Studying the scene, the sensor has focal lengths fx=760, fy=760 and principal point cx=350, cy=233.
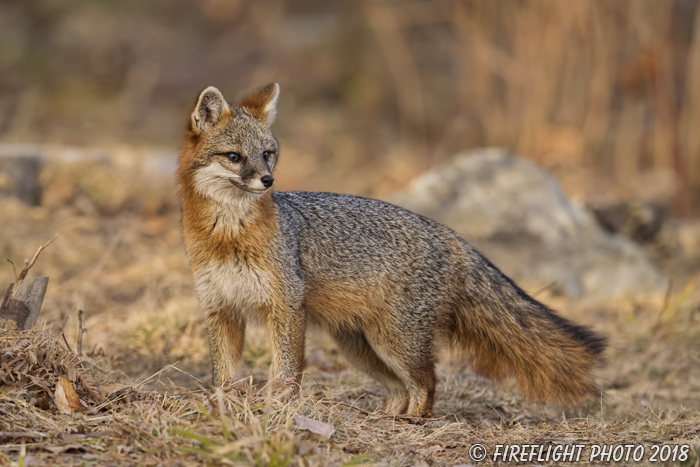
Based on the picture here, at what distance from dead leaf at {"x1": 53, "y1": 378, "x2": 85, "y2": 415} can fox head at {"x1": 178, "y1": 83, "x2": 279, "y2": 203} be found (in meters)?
1.50

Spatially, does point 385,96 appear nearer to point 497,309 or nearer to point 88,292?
point 88,292

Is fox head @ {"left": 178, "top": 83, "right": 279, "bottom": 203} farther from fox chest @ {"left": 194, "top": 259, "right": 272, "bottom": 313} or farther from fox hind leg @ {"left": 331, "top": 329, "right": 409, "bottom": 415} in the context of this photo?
fox hind leg @ {"left": 331, "top": 329, "right": 409, "bottom": 415}

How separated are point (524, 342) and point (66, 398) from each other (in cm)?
301

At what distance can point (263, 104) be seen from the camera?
5277 millimetres

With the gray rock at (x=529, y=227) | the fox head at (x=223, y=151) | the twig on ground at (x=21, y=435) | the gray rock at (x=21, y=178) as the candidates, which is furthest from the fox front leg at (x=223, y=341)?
the gray rock at (x=21, y=178)

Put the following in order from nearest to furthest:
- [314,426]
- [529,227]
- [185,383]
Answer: [314,426] → [185,383] → [529,227]

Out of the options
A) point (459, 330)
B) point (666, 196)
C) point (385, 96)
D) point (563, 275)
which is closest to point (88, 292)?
point (459, 330)

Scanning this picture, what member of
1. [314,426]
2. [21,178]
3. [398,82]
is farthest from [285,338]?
[398,82]

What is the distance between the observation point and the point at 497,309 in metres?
5.36

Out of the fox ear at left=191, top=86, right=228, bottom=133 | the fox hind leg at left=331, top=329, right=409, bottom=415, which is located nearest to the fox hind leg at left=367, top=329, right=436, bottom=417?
the fox hind leg at left=331, top=329, right=409, bottom=415

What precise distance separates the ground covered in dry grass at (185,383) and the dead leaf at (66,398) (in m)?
0.02

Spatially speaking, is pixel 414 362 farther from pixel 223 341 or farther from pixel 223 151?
pixel 223 151

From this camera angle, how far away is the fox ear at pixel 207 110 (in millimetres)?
4875

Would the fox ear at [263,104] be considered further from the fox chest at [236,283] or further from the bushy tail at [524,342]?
the bushy tail at [524,342]
